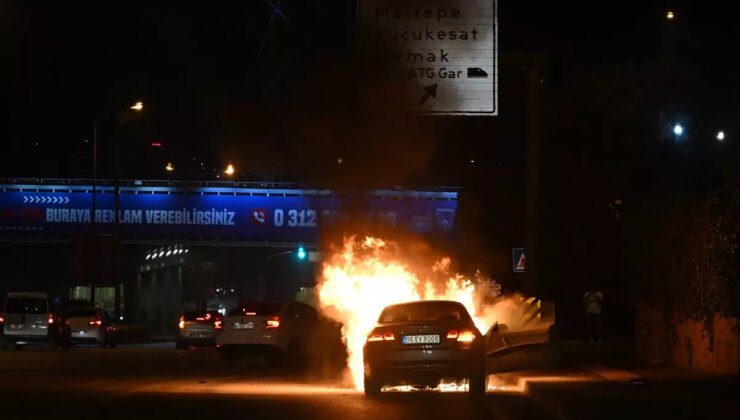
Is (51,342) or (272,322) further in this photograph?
(51,342)

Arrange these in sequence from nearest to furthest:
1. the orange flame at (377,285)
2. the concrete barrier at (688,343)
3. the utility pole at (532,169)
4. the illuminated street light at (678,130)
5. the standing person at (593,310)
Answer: the concrete barrier at (688,343)
the utility pole at (532,169)
the orange flame at (377,285)
the standing person at (593,310)
the illuminated street light at (678,130)

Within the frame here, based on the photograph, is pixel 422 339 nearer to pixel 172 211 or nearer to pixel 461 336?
pixel 461 336

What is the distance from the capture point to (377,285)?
30.6 metres

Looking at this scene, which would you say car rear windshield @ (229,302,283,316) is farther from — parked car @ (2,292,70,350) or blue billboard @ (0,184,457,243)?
blue billboard @ (0,184,457,243)

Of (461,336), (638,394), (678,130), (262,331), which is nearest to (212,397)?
(461,336)

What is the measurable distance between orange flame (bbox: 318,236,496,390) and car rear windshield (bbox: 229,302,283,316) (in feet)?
5.91

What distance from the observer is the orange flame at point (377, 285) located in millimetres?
29609

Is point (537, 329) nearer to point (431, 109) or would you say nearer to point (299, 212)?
point (431, 109)

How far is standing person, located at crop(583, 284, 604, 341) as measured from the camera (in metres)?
30.8

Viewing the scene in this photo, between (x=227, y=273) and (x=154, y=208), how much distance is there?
25.0 m

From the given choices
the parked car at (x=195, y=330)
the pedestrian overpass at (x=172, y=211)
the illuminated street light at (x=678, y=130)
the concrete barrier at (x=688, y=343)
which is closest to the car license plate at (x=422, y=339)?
the concrete barrier at (x=688, y=343)

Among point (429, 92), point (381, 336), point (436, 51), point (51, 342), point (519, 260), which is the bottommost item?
point (51, 342)

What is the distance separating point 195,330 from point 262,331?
1229 centimetres

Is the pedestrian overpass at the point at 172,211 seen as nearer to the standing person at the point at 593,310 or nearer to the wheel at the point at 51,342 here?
the wheel at the point at 51,342
